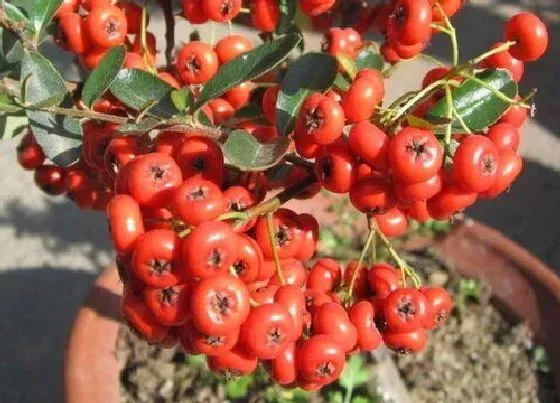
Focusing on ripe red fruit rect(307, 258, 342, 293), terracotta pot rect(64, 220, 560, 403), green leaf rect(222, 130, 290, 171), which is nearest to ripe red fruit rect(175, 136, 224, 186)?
green leaf rect(222, 130, 290, 171)

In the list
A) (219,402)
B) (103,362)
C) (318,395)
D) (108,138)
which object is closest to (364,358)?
(318,395)

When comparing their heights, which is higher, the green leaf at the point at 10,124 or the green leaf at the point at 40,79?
the green leaf at the point at 40,79

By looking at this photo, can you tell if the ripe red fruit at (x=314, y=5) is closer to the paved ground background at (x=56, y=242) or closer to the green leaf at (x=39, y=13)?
the green leaf at (x=39, y=13)

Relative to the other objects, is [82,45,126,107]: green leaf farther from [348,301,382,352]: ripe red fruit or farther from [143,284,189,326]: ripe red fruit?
[348,301,382,352]: ripe red fruit

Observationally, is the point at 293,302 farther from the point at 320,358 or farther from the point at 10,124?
the point at 10,124

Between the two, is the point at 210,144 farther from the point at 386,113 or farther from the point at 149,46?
the point at 149,46

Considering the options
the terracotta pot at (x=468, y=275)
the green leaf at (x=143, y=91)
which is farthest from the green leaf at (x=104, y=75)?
the terracotta pot at (x=468, y=275)

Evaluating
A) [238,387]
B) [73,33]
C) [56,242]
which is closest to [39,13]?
[73,33]
